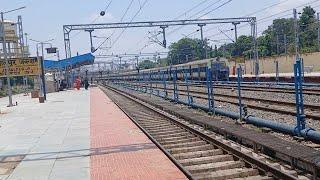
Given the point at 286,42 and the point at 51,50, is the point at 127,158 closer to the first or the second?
the point at 51,50

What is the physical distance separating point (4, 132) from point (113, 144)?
7.37m

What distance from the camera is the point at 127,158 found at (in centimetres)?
1143

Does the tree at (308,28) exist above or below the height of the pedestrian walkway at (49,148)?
above

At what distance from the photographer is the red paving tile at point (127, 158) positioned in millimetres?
9555

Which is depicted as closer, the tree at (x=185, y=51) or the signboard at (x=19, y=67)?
the signboard at (x=19, y=67)

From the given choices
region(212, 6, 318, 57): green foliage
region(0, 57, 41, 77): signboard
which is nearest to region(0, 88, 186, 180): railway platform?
region(0, 57, 41, 77): signboard

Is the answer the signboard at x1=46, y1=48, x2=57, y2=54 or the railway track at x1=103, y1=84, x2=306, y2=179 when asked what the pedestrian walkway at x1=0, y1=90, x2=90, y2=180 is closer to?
the railway track at x1=103, y1=84, x2=306, y2=179

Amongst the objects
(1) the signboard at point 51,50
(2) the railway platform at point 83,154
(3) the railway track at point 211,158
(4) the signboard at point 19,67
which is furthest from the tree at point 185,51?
(3) the railway track at point 211,158

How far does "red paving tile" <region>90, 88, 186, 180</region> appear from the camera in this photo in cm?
955

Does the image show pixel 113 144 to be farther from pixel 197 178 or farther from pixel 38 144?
pixel 197 178

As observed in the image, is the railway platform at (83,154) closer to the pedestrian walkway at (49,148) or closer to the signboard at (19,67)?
the pedestrian walkway at (49,148)

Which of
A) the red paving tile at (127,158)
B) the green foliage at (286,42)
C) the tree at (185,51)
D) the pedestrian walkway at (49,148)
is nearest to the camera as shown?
the red paving tile at (127,158)

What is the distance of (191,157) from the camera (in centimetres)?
1124

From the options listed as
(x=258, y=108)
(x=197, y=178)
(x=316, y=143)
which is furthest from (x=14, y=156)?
(x=258, y=108)
